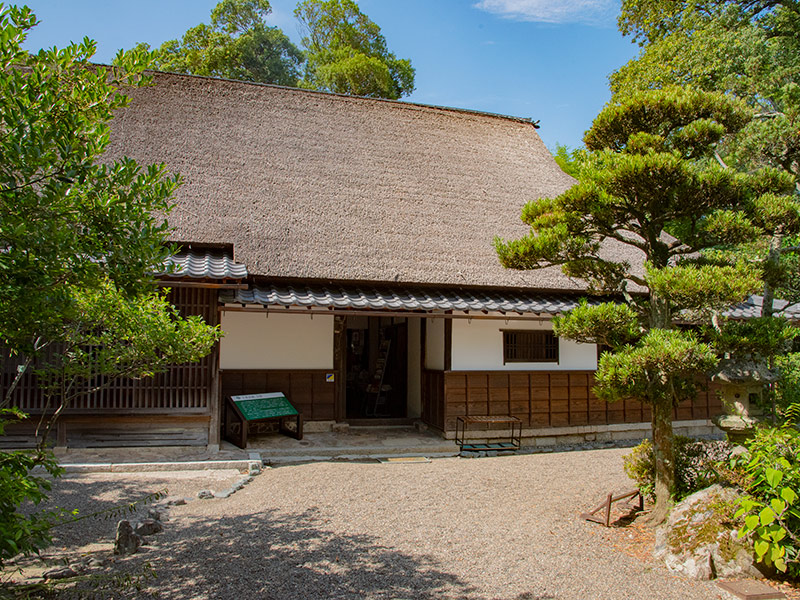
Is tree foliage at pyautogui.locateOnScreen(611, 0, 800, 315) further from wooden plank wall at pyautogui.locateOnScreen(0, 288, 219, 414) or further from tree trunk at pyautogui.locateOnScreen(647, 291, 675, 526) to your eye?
wooden plank wall at pyautogui.locateOnScreen(0, 288, 219, 414)

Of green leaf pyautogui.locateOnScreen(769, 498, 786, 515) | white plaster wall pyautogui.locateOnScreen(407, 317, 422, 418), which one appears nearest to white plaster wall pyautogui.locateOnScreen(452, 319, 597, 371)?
white plaster wall pyautogui.locateOnScreen(407, 317, 422, 418)

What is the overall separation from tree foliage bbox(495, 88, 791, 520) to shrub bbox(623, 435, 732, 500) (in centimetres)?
23

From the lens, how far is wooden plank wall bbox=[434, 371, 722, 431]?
331 inches

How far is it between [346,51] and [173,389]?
20.4 metres

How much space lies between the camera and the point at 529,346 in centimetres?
890

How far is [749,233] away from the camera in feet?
14.2

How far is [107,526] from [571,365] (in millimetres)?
6889

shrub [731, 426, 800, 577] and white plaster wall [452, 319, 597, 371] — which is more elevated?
white plaster wall [452, 319, 597, 371]

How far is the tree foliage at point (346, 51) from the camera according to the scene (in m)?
22.8

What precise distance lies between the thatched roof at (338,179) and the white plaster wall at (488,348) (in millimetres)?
730

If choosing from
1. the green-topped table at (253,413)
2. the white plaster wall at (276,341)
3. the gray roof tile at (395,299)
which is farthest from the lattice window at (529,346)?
the green-topped table at (253,413)

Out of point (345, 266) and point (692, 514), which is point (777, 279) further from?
point (345, 266)

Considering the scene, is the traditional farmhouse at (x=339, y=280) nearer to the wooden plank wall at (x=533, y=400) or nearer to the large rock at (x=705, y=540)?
the wooden plank wall at (x=533, y=400)

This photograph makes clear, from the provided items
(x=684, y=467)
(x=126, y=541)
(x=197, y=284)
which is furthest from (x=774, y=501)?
(x=197, y=284)
